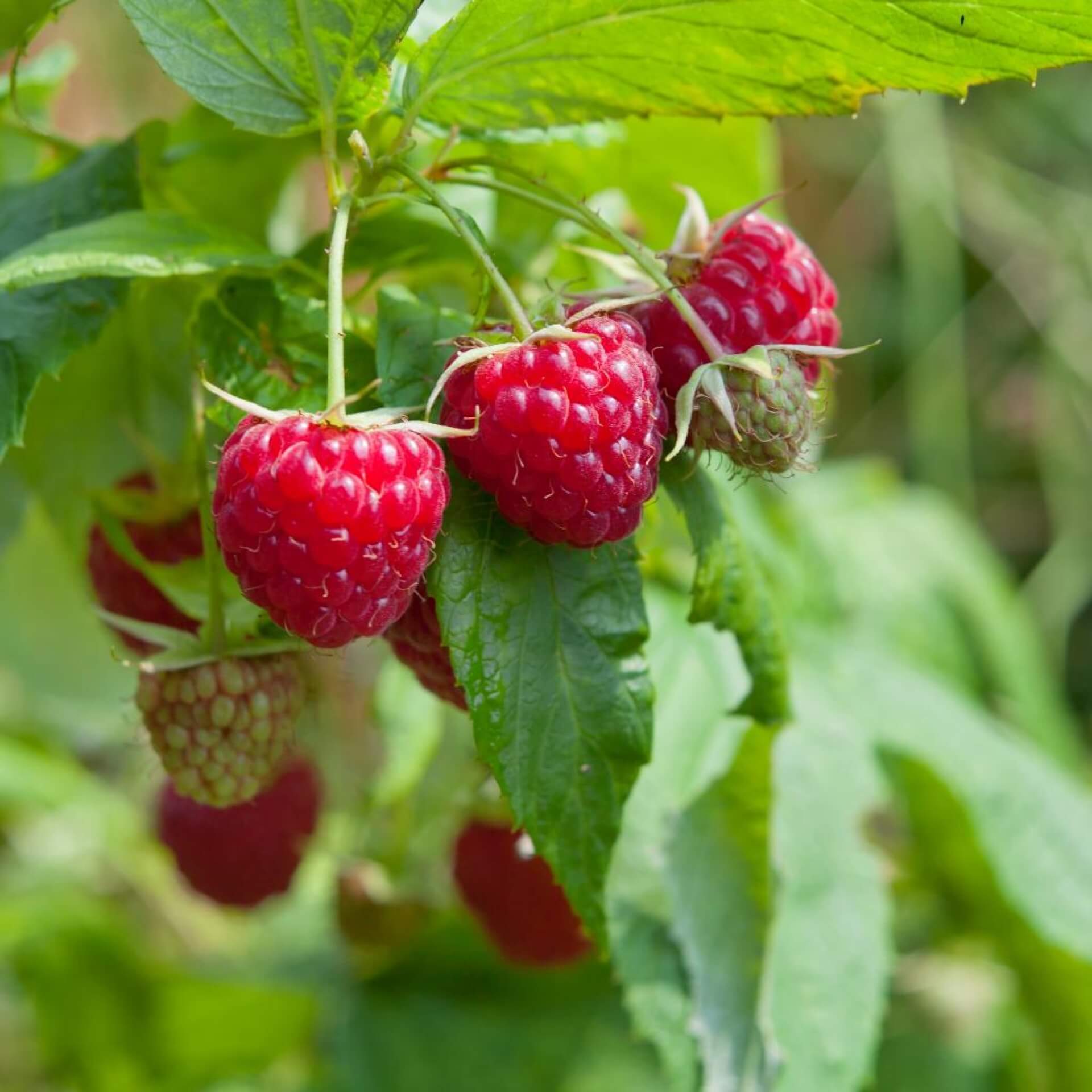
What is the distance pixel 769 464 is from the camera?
1.74 feet

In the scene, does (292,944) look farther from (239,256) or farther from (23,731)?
(239,256)

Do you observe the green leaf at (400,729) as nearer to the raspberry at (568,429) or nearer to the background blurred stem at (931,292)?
the raspberry at (568,429)

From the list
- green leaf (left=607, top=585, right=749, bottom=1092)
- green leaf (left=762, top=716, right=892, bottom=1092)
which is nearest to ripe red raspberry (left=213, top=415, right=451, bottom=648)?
green leaf (left=607, top=585, right=749, bottom=1092)

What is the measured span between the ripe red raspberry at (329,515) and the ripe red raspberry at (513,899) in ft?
1.55

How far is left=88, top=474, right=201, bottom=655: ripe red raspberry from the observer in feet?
2.37

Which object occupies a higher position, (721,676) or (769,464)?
(769,464)

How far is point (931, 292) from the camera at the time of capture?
2617 millimetres

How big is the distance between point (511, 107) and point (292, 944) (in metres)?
0.97

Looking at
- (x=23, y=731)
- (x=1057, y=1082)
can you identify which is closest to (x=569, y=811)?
(x=1057, y=1082)

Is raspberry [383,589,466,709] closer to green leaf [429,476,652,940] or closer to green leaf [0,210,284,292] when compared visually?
green leaf [429,476,652,940]

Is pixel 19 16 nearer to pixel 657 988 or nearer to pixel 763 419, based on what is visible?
pixel 763 419

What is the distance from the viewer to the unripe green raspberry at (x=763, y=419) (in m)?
0.52

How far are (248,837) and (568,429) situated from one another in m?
0.57

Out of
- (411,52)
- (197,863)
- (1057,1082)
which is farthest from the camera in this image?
(1057,1082)
